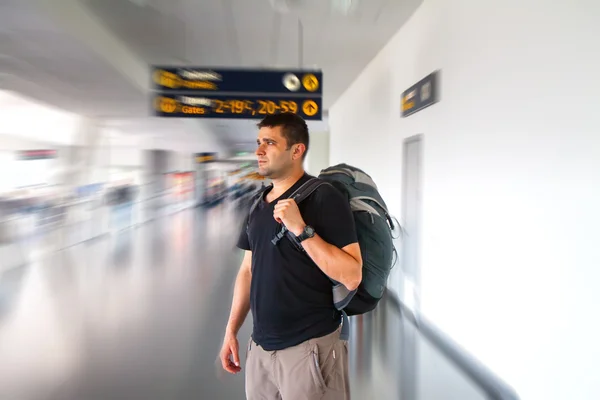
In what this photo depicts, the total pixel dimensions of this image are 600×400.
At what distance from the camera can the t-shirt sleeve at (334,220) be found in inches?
47.0

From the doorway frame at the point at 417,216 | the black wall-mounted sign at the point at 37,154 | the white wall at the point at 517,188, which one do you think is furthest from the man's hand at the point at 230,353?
the black wall-mounted sign at the point at 37,154

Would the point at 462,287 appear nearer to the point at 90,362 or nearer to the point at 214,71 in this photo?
the point at 90,362

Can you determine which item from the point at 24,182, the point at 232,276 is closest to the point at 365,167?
the point at 232,276

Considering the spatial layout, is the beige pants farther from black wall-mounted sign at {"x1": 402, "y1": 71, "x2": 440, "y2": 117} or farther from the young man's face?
black wall-mounted sign at {"x1": 402, "y1": 71, "x2": 440, "y2": 117}

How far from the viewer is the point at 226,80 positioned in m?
4.35

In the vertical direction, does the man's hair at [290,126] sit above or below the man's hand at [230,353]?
above

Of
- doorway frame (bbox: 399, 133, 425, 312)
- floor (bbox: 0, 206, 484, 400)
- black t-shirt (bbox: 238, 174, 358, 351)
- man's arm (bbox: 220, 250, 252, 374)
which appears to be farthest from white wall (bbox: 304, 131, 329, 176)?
black t-shirt (bbox: 238, 174, 358, 351)

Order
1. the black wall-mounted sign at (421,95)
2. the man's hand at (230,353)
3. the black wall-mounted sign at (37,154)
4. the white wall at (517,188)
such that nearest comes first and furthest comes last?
the man's hand at (230,353) < the white wall at (517,188) < the black wall-mounted sign at (421,95) < the black wall-mounted sign at (37,154)

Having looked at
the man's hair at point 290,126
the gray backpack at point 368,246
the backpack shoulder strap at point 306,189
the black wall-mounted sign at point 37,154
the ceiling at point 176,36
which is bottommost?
the gray backpack at point 368,246

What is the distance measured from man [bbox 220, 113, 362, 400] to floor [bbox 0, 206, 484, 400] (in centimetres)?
146

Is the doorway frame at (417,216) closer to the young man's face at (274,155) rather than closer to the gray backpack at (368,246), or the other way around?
the gray backpack at (368,246)

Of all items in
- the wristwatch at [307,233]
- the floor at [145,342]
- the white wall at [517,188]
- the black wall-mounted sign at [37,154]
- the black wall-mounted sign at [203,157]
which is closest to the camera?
the wristwatch at [307,233]

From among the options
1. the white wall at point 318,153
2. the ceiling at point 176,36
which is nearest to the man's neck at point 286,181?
the ceiling at point 176,36

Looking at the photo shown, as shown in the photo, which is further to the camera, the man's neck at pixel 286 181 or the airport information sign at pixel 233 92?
the airport information sign at pixel 233 92
